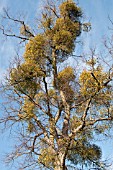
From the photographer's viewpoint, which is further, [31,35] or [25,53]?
[31,35]

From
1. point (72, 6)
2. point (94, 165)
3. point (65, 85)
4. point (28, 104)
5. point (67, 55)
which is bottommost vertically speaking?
point (94, 165)

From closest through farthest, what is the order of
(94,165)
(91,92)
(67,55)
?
(91,92) < (94,165) < (67,55)

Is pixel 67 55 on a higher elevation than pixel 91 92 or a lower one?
higher

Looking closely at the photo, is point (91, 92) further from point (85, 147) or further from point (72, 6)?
point (72, 6)

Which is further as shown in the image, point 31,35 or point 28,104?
point 31,35

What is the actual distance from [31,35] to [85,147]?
11.0 ft

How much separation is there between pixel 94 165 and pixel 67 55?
2.89 m

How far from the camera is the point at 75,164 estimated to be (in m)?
10.1

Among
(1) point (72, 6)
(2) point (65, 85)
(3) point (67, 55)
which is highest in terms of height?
(1) point (72, 6)

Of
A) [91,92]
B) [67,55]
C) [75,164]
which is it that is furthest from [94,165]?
[67,55]

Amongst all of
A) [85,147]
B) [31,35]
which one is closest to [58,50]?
[31,35]

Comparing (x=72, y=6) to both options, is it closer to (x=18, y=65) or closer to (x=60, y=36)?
(x=60, y=36)

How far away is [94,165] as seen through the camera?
1010 cm

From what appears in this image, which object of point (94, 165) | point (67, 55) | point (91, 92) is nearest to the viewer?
point (91, 92)
